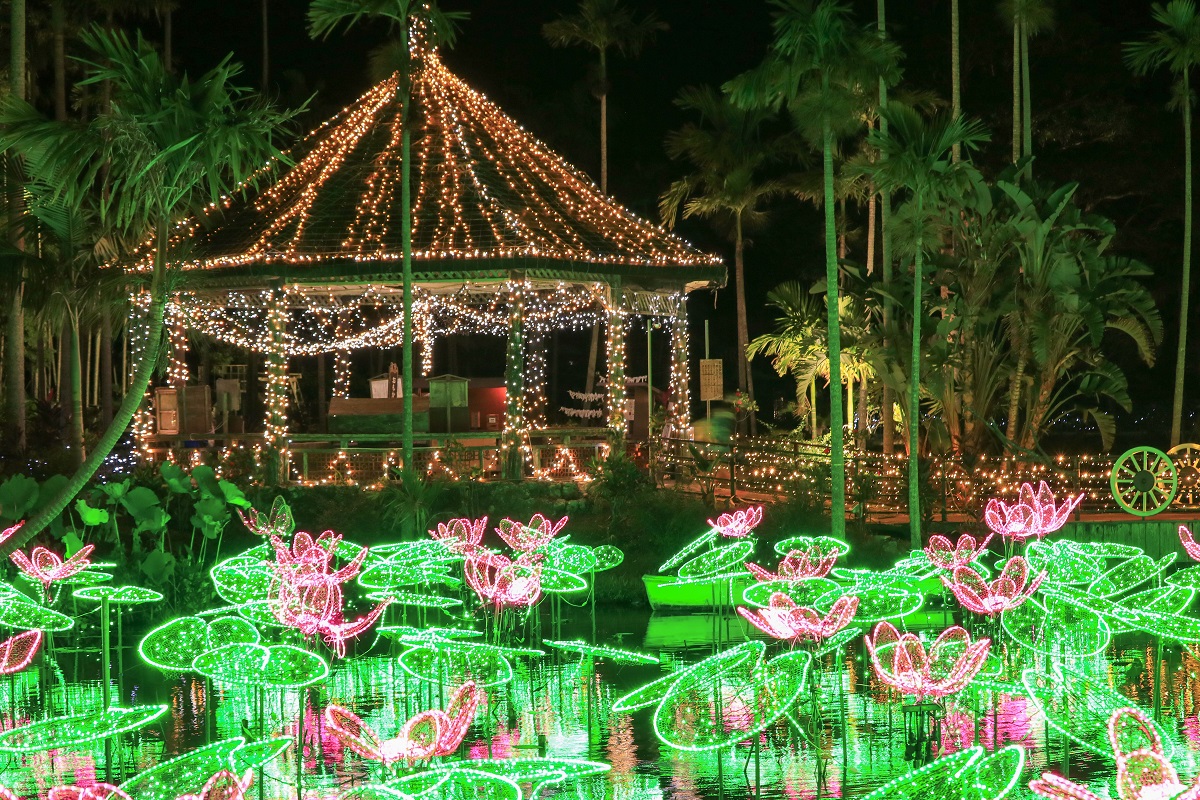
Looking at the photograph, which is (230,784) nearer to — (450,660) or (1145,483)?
(450,660)

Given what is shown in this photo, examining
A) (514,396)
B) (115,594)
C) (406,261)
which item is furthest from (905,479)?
(115,594)

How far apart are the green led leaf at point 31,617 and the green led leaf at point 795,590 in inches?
203

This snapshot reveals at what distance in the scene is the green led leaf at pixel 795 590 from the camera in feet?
37.9

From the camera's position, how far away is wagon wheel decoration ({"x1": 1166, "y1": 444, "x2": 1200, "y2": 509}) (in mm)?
18516

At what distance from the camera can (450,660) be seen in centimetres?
966

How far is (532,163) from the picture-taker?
75.7 feet

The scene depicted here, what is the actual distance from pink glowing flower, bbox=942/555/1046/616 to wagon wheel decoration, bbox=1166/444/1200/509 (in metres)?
7.63

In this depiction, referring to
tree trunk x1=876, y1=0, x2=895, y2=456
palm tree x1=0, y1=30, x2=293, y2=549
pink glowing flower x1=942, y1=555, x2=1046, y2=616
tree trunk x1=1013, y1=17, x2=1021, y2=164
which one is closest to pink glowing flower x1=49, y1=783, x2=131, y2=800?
palm tree x1=0, y1=30, x2=293, y2=549

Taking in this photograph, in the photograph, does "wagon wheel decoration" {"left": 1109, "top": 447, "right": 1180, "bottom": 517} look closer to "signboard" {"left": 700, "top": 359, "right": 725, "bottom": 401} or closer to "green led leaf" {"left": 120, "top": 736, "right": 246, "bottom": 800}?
"signboard" {"left": 700, "top": 359, "right": 725, "bottom": 401}

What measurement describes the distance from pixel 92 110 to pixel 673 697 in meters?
34.4

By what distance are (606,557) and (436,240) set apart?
7.96m

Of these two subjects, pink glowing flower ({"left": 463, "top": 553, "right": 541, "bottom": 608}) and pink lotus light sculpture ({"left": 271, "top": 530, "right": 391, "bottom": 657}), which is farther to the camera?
pink glowing flower ({"left": 463, "top": 553, "right": 541, "bottom": 608})

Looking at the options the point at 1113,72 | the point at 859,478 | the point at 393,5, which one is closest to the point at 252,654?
the point at 393,5

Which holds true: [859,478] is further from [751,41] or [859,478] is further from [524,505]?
[751,41]
